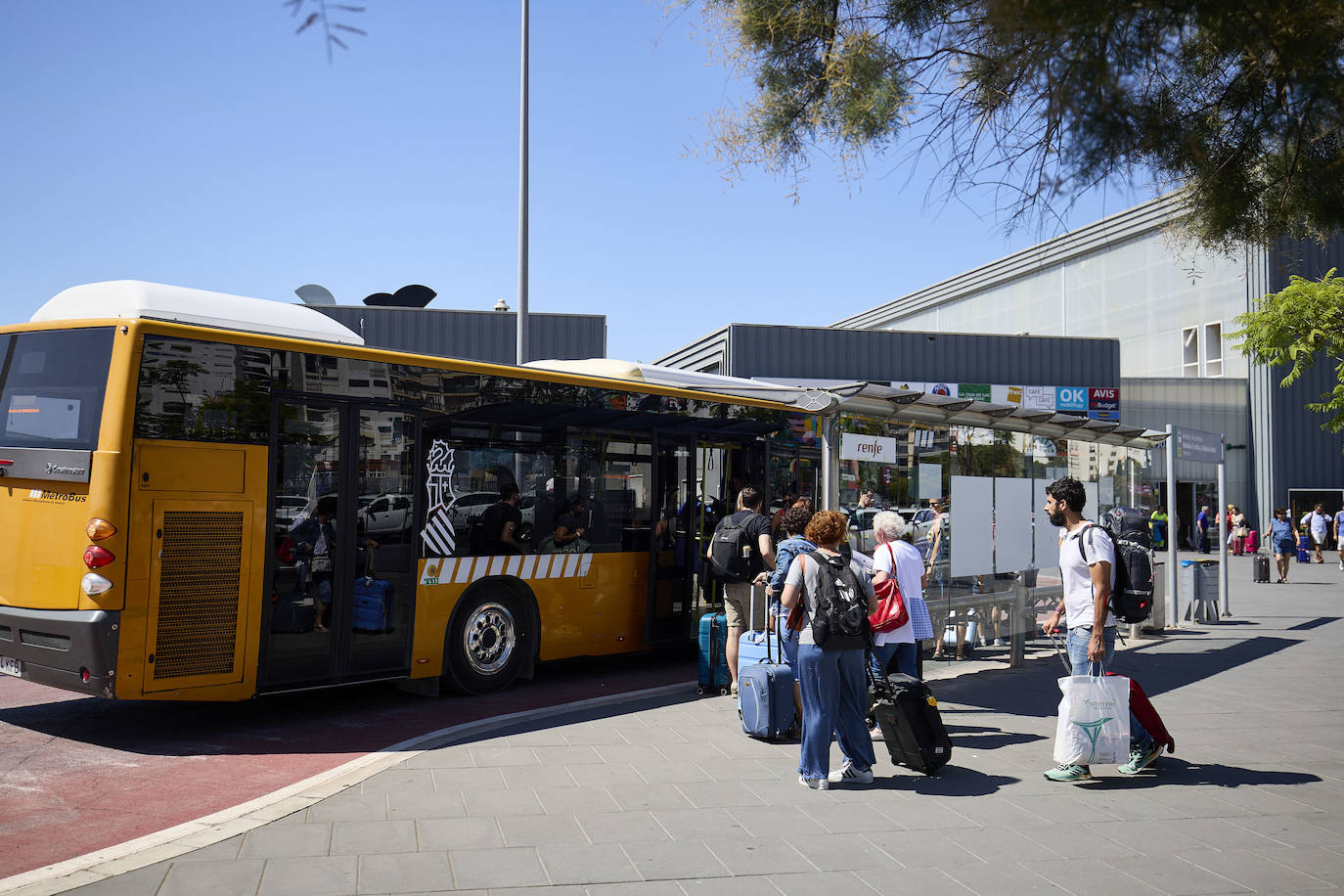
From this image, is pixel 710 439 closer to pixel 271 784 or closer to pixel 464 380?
pixel 464 380

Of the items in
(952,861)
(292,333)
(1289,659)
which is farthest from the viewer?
(1289,659)

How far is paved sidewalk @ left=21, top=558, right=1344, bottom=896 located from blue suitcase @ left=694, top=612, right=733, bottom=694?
2.89ft

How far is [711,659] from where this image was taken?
9711 millimetres

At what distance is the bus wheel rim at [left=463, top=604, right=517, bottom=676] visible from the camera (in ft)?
30.9

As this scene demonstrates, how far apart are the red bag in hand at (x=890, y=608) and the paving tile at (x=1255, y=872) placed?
8.80 ft

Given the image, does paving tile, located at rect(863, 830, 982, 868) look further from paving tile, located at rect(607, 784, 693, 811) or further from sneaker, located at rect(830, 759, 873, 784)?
paving tile, located at rect(607, 784, 693, 811)

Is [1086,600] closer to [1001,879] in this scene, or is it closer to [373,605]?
[1001,879]

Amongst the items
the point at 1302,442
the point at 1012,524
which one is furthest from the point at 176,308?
the point at 1302,442

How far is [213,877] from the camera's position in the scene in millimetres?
4766

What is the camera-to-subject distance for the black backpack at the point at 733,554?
922 centimetres

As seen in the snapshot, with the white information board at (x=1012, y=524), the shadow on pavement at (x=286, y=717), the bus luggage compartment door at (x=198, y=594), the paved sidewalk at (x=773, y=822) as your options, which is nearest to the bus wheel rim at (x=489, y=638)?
the shadow on pavement at (x=286, y=717)

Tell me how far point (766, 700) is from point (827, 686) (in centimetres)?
143

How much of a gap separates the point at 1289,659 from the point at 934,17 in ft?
31.8

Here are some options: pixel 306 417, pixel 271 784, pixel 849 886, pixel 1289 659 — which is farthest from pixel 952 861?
pixel 1289 659
